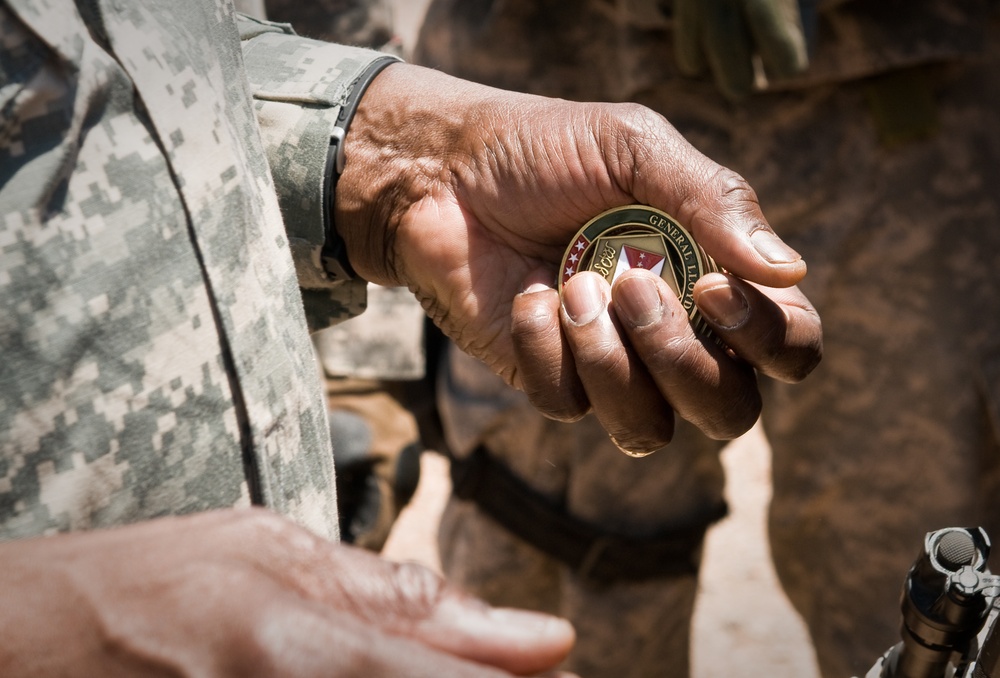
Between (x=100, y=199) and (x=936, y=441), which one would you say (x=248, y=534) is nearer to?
(x=100, y=199)

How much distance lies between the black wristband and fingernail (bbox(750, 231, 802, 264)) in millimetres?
719

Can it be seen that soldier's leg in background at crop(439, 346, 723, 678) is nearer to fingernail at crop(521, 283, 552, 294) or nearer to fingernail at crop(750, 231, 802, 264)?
fingernail at crop(521, 283, 552, 294)

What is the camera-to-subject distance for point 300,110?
1558 millimetres

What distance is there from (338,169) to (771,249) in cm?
75

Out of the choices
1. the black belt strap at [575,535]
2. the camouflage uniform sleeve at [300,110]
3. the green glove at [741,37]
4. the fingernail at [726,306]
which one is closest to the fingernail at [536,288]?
the fingernail at [726,306]

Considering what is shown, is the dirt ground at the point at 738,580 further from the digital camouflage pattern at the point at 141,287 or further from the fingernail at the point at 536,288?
the digital camouflage pattern at the point at 141,287

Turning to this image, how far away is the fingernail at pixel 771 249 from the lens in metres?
1.31

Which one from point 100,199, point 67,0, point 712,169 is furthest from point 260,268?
point 712,169

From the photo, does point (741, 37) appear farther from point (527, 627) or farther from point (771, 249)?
point (527, 627)

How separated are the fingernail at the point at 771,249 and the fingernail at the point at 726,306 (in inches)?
2.6

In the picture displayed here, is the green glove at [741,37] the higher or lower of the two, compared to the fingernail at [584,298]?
lower

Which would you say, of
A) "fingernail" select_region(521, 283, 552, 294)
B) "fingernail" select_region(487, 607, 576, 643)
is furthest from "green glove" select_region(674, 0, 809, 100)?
"fingernail" select_region(487, 607, 576, 643)

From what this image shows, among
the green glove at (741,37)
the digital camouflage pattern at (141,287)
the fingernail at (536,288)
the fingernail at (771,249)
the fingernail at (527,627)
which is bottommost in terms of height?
the green glove at (741,37)

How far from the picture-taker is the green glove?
2361 millimetres
